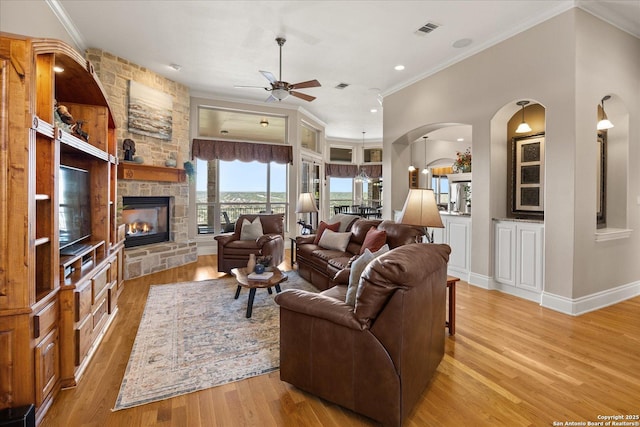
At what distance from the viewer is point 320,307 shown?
1.91 metres

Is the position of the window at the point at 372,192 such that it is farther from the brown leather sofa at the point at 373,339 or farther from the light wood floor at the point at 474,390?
the brown leather sofa at the point at 373,339

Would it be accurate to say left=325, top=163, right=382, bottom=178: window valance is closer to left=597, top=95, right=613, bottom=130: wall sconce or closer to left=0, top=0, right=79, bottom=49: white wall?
left=597, top=95, right=613, bottom=130: wall sconce

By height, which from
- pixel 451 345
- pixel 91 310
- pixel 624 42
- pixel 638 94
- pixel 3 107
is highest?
pixel 624 42

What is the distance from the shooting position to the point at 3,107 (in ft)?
5.51

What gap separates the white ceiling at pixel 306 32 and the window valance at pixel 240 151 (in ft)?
4.47

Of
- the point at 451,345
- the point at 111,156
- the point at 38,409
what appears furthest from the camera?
the point at 111,156

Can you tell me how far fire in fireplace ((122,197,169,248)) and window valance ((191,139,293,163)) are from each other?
4.79 feet

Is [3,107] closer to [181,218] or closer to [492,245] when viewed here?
[181,218]

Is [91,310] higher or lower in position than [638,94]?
lower

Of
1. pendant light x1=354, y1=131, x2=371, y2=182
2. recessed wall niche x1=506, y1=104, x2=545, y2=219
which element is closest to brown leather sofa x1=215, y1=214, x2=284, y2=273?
recessed wall niche x1=506, y1=104, x2=545, y2=219

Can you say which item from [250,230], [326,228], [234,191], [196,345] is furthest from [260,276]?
[234,191]

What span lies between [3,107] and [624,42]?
612 cm

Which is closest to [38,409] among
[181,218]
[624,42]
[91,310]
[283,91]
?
[91,310]

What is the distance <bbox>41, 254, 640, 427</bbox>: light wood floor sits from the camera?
72.2 inches
